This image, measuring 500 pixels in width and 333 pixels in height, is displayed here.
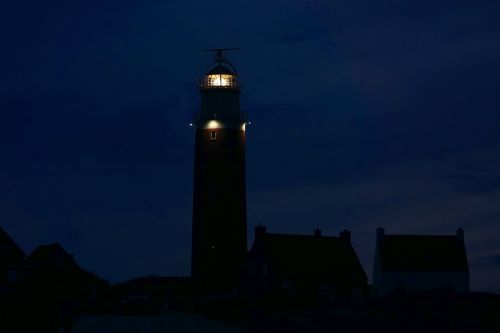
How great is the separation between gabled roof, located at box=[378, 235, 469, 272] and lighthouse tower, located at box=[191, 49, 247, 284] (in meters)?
10.00

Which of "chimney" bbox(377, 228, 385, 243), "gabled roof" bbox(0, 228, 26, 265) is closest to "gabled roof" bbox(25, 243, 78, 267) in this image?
"gabled roof" bbox(0, 228, 26, 265)

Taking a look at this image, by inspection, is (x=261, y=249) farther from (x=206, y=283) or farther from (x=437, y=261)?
(x=437, y=261)

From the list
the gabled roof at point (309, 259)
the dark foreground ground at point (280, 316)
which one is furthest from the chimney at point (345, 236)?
the dark foreground ground at point (280, 316)

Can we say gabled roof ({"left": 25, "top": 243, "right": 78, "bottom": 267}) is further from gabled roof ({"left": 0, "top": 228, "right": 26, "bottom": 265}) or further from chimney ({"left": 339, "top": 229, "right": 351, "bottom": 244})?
chimney ({"left": 339, "top": 229, "right": 351, "bottom": 244})

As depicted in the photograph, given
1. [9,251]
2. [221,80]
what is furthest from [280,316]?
[9,251]

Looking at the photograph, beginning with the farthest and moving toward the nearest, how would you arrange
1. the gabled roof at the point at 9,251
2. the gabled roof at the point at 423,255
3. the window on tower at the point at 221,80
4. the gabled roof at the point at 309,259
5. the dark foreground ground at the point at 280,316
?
the gabled roof at the point at 9,251 < the window on tower at the point at 221,80 < the gabled roof at the point at 423,255 < the gabled roof at the point at 309,259 < the dark foreground ground at the point at 280,316

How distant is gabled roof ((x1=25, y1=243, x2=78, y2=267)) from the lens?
81.2 metres

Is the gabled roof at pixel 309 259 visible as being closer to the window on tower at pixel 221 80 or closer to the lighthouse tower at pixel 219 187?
the lighthouse tower at pixel 219 187

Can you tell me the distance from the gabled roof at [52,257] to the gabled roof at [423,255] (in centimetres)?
2207

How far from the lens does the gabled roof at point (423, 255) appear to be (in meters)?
79.4

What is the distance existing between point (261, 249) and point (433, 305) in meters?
28.1

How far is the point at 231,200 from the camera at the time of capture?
79062mm

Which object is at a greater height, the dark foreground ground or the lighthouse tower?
the lighthouse tower

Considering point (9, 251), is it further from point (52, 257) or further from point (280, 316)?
point (280, 316)
